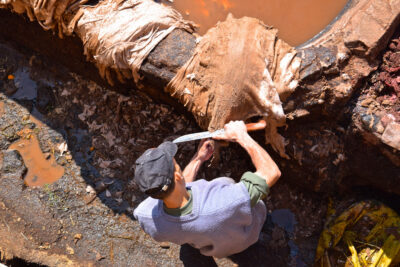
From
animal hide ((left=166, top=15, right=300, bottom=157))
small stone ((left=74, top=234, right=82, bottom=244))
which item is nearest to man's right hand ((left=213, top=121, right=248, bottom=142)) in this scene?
animal hide ((left=166, top=15, right=300, bottom=157))

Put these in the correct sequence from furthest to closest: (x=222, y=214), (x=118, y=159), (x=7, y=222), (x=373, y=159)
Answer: (x=118, y=159)
(x=7, y=222)
(x=373, y=159)
(x=222, y=214)

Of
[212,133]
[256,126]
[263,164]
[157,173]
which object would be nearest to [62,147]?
[212,133]

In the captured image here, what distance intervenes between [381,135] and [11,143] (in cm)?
306

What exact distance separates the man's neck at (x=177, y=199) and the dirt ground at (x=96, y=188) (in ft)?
3.19

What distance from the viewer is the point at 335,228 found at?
313 centimetres

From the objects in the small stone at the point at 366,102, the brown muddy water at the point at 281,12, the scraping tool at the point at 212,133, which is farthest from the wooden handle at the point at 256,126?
the brown muddy water at the point at 281,12

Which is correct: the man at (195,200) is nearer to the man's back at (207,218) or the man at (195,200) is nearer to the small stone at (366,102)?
the man's back at (207,218)

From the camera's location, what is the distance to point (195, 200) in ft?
7.32

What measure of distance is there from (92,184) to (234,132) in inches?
59.3

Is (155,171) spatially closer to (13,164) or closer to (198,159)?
(198,159)

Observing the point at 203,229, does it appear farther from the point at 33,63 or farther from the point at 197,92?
the point at 33,63

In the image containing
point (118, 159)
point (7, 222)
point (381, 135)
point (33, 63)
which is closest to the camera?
point (381, 135)

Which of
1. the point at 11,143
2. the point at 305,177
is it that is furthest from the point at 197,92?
the point at 11,143

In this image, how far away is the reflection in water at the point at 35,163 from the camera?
11.0ft
